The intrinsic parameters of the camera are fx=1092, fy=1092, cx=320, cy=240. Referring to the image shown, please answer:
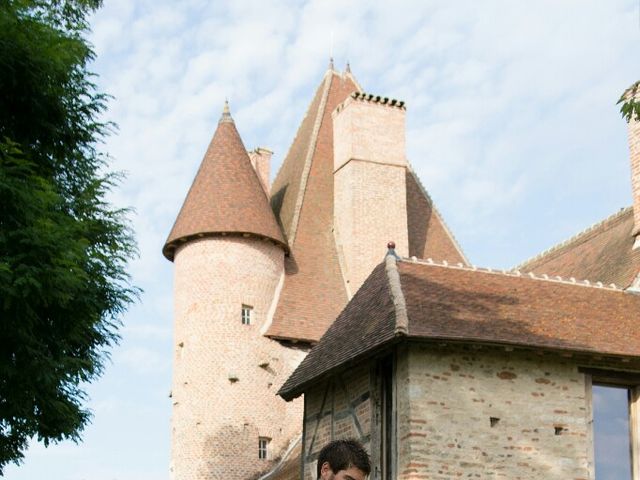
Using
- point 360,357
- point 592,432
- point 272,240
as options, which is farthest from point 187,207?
point 592,432

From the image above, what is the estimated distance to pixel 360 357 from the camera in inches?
617

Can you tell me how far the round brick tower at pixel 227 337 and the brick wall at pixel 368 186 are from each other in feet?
6.57

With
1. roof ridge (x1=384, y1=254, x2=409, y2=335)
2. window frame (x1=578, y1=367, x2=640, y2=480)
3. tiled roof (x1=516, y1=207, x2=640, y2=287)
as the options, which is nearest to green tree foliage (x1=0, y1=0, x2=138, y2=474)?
roof ridge (x1=384, y1=254, x2=409, y2=335)

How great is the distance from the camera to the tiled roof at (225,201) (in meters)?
26.0

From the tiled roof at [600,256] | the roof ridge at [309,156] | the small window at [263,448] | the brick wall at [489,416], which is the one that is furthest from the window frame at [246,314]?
the brick wall at [489,416]

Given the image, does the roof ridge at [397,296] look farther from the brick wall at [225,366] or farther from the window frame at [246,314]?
the window frame at [246,314]

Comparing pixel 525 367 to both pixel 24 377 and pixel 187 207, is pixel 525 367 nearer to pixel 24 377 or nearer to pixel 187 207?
pixel 24 377

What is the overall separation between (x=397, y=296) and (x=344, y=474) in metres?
11.4

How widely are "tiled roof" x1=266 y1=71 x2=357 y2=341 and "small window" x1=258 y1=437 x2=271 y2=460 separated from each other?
7.98 ft

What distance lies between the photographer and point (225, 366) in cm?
2492

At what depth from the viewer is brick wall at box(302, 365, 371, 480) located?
16219mm

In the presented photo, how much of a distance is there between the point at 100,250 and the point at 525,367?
615cm

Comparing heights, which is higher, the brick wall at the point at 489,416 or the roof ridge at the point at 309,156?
the roof ridge at the point at 309,156

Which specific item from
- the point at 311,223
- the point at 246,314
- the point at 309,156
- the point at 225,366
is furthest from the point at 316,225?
the point at 225,366
